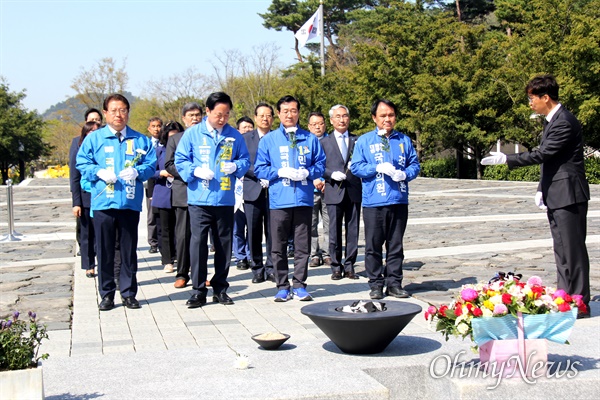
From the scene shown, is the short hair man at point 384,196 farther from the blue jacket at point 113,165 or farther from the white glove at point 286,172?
the blue jacket at point 113,165

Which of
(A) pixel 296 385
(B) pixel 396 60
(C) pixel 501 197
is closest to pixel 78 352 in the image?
(A) pixel 296 385

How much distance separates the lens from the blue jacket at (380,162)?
25.1 ft

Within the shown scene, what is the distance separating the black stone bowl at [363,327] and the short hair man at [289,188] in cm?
231

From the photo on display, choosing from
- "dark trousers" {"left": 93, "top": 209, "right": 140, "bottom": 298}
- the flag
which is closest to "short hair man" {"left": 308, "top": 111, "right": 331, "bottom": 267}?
"dark trousers" {"left": 93, "top": 209, "right": 140, "bottom": 298}

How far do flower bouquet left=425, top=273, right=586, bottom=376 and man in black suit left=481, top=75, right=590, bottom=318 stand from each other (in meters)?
1.71

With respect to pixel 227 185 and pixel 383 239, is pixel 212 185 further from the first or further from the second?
pixel 383 239

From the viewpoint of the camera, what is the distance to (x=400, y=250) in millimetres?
7699

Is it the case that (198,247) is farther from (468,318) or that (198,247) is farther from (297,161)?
(468,318)

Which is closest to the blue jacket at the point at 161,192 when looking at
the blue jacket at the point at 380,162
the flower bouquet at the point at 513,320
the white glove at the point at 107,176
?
the white glove at the point at 107,176

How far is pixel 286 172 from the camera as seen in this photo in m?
7.61

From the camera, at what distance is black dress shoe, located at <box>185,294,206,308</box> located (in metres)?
7.41

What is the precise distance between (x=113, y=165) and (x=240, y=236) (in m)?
2.86

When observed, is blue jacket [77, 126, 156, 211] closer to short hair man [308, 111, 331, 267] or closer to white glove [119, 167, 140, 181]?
white glove [119, 167, 140, 181]

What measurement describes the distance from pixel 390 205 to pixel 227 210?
1.56 metres
